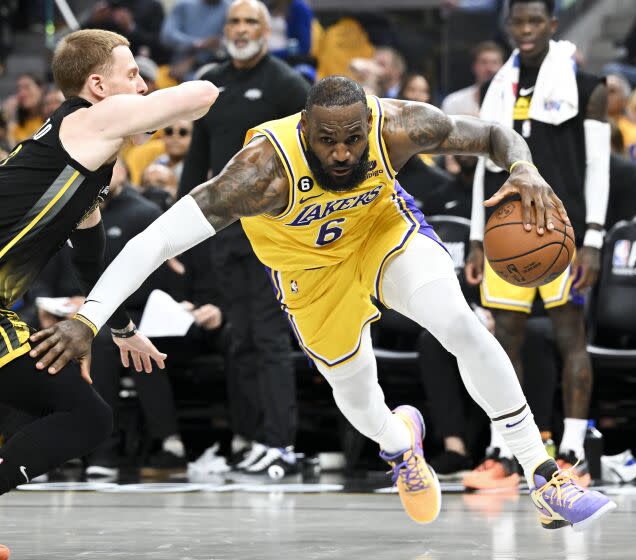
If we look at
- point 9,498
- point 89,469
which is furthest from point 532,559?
point 89,469

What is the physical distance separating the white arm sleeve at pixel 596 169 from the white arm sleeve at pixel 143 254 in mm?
2842

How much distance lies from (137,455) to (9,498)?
69.0 inches

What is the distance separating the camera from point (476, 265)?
651 centimetres

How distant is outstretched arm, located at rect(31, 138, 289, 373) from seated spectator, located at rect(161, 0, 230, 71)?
6900mm

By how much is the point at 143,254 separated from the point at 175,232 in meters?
0.15

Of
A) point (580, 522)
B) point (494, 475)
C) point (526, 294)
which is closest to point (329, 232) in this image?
point (580, 522)

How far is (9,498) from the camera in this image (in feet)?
19.9

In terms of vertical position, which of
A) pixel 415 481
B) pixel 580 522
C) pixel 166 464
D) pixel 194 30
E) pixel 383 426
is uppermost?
pixel 580 522

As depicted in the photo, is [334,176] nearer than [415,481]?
Yes

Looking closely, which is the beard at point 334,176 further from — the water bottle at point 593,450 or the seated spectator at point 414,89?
the seated spectator at point 414,89

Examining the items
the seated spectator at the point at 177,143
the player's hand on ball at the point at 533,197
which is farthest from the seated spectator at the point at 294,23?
the player's hand on ball at the point at 533,197

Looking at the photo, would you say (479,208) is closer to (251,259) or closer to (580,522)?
(251,259)

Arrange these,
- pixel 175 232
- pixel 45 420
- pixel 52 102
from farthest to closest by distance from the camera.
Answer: pixel 52 102
pixel 175 232
pixel 45 420

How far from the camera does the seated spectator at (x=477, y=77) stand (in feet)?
30.3
